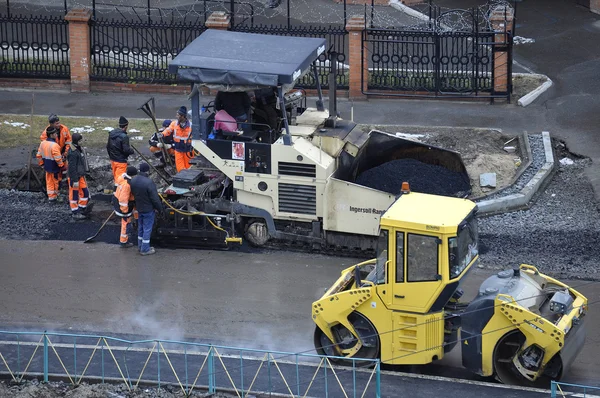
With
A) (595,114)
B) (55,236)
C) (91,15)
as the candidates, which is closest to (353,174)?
(55,236)

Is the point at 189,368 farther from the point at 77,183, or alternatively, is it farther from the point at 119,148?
the point at 119,148

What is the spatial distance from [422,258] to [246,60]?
5.15 m

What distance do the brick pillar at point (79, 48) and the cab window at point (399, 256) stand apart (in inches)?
537

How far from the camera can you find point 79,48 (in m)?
22.7

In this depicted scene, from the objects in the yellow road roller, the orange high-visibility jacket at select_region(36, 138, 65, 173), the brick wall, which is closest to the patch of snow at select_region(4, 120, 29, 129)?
the brick wall

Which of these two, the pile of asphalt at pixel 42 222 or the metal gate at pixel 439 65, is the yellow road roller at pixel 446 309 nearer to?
the pile of asphalt at pixel 42 222

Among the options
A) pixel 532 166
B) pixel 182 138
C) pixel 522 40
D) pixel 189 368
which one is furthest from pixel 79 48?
pixel 189 368

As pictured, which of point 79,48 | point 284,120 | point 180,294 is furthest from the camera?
point 79,48

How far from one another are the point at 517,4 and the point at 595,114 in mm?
8358

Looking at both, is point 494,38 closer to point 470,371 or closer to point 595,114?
point 595,114

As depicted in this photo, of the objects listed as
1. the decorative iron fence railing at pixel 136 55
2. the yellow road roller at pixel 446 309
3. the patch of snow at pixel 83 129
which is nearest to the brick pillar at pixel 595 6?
the decorative iron fence railing at pixel 136 55

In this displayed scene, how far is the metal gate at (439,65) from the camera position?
2148 centimetres

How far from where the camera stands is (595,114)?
20547 millimetres

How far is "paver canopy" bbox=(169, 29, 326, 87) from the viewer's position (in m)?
14.3
